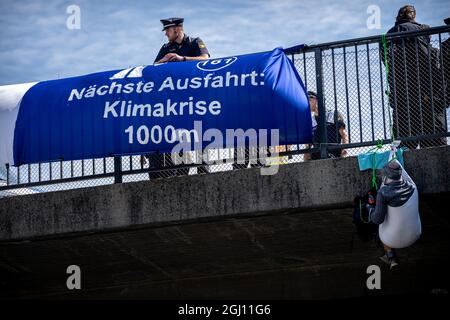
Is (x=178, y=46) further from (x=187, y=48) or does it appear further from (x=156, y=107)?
(x=156, y=107)

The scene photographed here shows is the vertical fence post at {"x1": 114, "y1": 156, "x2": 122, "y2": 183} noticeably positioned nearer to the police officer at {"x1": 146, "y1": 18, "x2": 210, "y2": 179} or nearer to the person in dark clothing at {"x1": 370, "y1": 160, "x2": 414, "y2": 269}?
the police officer at {"x1": 146, "y1": 18, "x2": 210, "y2": 179}

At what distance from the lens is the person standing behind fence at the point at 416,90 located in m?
10.1

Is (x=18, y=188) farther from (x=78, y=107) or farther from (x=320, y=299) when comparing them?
(x=320, y=299)

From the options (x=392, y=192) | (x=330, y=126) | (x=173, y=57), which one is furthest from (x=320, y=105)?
(x=173, y=57)

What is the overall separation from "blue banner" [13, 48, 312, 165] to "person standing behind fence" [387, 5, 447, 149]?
0.98m

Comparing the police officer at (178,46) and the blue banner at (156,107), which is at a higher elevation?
the police officer at (178,46)

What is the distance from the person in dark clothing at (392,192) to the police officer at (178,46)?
3.15 meters

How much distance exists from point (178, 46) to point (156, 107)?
3.88ft

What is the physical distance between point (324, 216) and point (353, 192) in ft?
1.75

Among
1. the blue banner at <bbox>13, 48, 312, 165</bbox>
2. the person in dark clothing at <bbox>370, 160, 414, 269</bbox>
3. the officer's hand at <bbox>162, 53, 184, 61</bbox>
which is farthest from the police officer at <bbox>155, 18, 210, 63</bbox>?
the person in dark clothing at <bbox>370, 160, 414, 269</bbox>

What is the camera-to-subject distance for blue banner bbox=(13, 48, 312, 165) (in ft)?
33.9

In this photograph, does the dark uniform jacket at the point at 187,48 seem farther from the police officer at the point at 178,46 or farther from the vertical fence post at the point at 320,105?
the vertical fence post at the point at 320,105

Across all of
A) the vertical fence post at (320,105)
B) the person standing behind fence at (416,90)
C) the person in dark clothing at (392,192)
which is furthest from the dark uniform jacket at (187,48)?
the person in dark clothing at (392,192)
